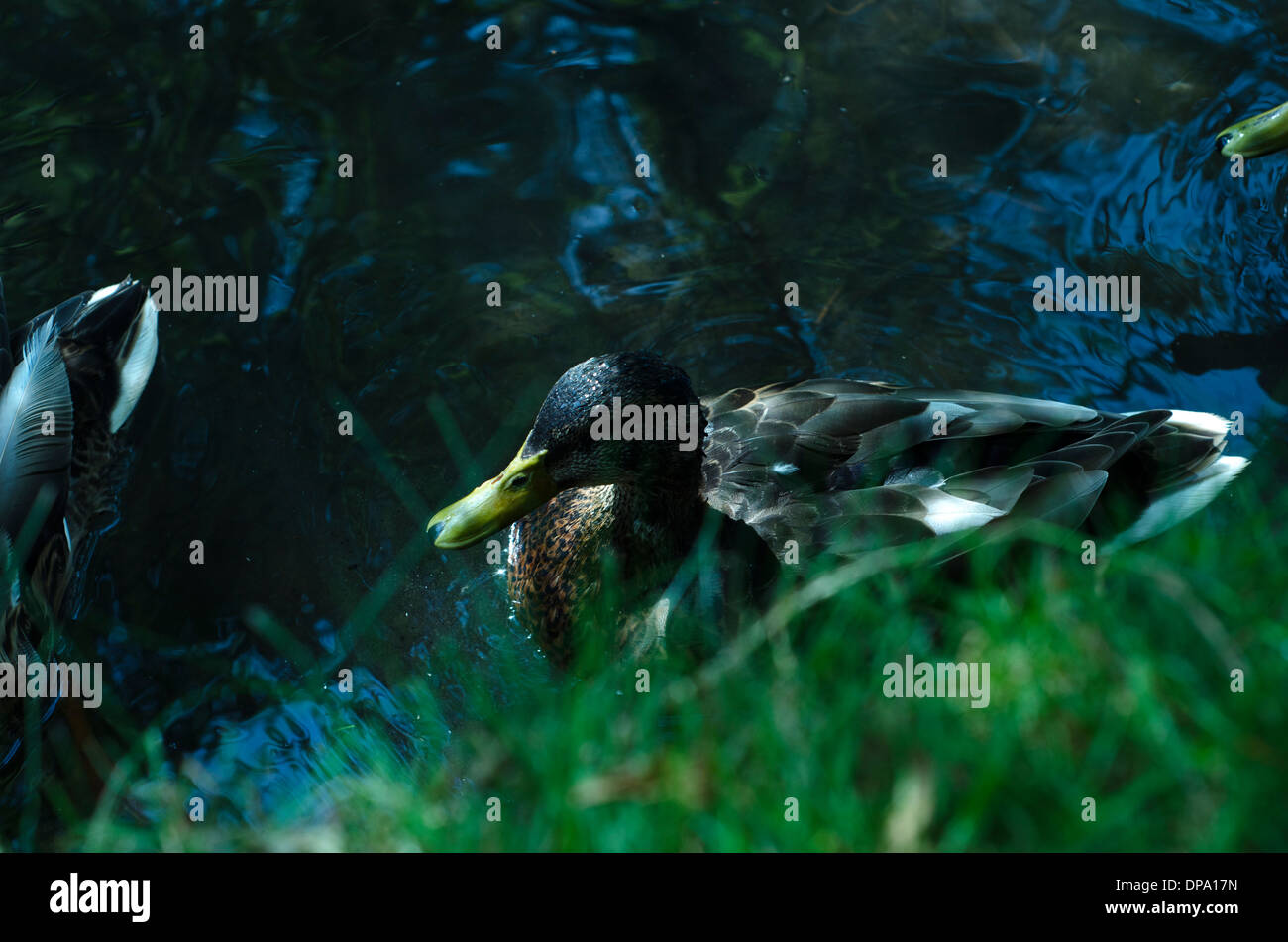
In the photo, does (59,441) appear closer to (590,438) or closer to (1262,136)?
(590,438)

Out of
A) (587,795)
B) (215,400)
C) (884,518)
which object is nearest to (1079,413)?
(884,518)

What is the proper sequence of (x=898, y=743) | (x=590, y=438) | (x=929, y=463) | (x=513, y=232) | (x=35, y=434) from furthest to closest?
(x=513, y=232)
(x=35, y=434)
(x=929, y=463)
(x=590, y=438)
(x=898, y=743)

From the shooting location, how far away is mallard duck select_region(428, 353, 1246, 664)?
12.8ft

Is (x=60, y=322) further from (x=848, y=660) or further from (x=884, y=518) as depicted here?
(x=848, y=660)

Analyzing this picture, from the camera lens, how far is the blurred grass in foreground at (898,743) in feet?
6.55

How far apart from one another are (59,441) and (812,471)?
3029 millimetres

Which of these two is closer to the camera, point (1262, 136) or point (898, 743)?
point (898, 743)

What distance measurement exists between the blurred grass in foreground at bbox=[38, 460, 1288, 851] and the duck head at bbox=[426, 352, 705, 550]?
133cm

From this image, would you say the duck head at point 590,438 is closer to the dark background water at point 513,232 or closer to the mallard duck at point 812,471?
the mallard duck at point 812,471

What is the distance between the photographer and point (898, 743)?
215cm

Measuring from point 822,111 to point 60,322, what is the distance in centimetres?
390

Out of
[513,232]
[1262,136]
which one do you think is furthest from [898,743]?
[513,232]

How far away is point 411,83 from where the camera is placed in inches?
244
